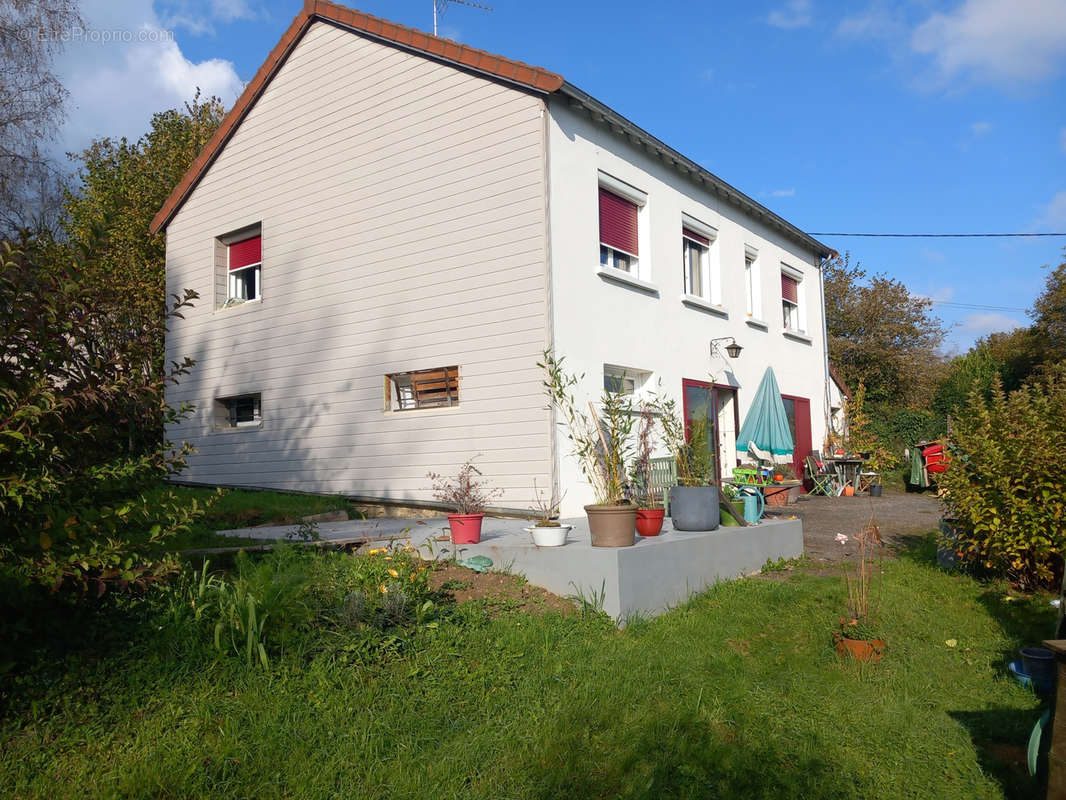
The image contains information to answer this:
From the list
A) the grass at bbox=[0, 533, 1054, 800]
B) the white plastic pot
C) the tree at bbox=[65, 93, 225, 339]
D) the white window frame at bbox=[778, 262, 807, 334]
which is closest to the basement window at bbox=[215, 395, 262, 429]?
the tree at bbox=[65, 93, 225, 339]

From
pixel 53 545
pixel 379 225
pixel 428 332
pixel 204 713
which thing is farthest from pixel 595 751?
pixel 379 225

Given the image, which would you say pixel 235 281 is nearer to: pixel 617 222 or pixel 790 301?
pixel 617 222

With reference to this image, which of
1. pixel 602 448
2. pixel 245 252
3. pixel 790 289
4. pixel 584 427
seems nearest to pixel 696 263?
pixel 790 289

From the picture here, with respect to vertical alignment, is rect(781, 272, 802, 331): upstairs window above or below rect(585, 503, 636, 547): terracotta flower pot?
above

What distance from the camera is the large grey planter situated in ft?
23.2

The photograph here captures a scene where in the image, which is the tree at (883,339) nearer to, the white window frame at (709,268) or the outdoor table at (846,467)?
the outdoor table at (846,467)

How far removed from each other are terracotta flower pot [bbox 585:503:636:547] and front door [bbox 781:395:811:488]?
9.60 m

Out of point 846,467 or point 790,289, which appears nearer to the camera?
point 846,467

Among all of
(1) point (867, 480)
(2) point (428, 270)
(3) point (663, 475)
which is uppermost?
(2) point (428, 270)

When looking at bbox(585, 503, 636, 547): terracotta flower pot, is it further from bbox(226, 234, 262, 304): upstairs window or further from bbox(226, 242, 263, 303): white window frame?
bbox(226, 234, 262, 304): upstairs window

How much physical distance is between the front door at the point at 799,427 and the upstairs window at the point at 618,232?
18.4 feet

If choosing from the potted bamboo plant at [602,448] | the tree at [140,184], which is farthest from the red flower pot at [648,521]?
the tree at [140,184]

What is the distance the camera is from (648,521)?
671cm

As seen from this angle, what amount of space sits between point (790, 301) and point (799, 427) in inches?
101
